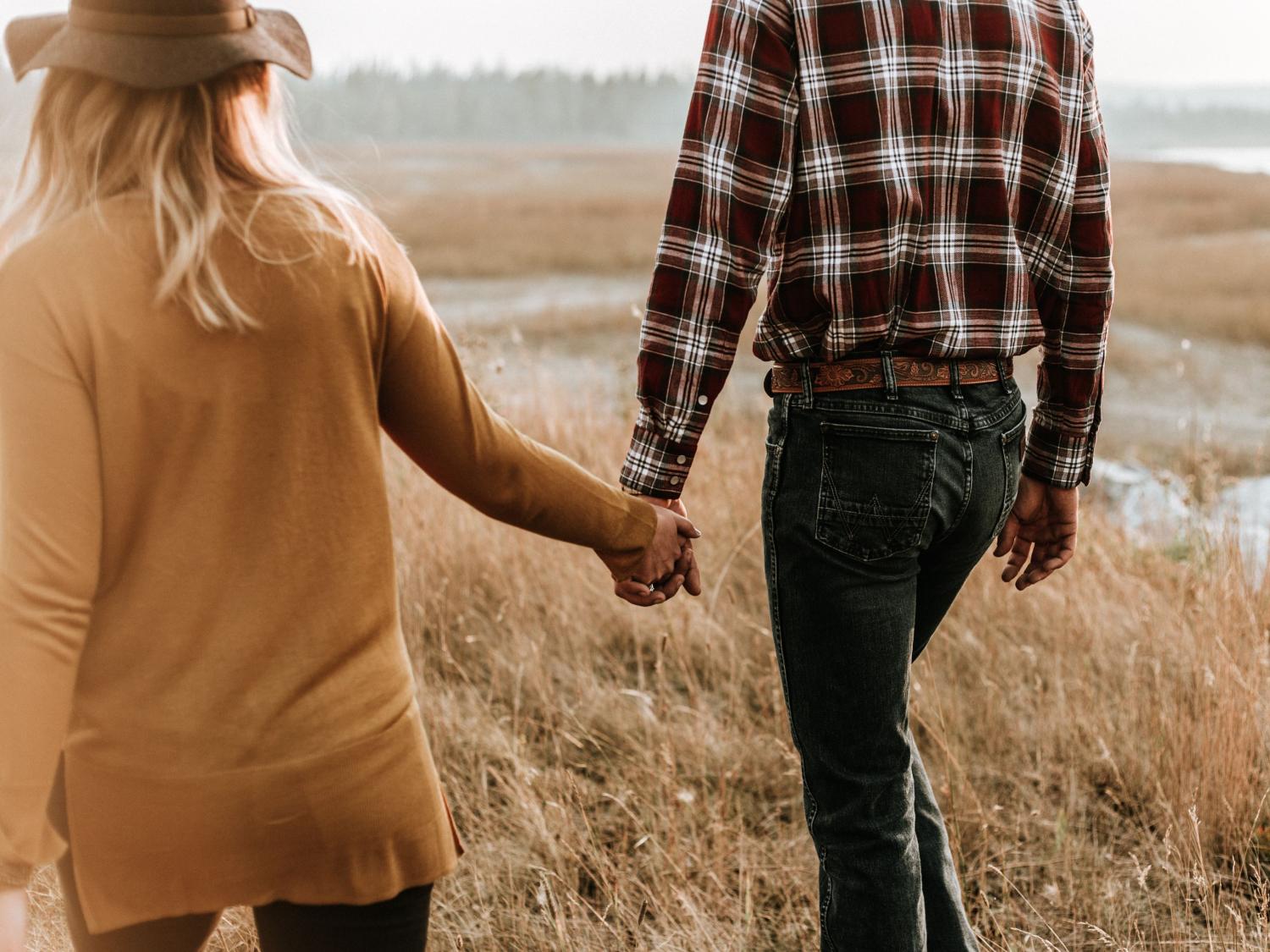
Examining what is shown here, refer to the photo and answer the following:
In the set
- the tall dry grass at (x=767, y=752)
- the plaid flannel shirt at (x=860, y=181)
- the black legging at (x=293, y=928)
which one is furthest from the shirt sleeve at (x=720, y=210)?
the tall dry grass at (x=767, y=752)

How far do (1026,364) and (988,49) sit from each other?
1490 cm

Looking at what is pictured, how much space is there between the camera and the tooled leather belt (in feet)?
5.50

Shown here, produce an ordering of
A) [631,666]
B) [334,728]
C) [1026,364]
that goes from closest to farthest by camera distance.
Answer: [334,728]
[631,666]
[1026,364]

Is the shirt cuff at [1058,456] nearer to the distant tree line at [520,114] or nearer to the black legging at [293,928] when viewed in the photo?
the black legging at [293,928]

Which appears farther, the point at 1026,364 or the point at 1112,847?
the point at 1026,364

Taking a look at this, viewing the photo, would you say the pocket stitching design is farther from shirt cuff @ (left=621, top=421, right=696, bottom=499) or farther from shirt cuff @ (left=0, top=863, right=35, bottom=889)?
shirt cuff @ (left=0, top=863, right=35, bottom=889)

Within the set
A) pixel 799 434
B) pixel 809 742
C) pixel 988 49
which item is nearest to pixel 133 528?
pixel 799 434

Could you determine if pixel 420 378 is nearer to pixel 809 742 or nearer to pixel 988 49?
pixel 809 742

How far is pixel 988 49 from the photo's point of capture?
1.69 metres

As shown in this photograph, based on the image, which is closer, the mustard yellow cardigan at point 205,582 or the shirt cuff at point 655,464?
the mustard yellow cardigan at point 205,582

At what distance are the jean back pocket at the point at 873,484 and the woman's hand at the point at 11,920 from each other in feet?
3.67

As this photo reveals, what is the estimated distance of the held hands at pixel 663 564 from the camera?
5.99 feet

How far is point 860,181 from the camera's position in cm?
166

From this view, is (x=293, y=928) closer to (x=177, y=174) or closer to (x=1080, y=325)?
(x=177, y=174)
